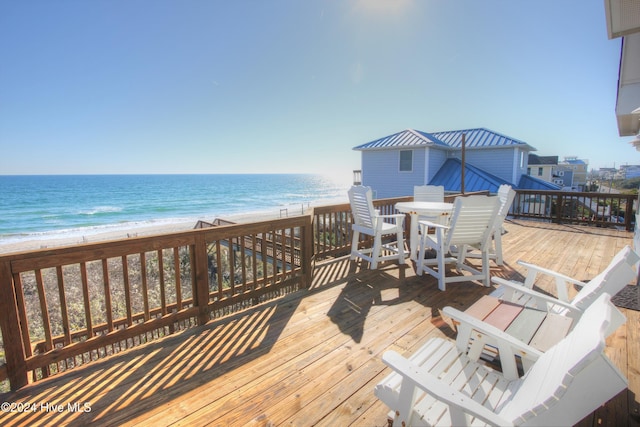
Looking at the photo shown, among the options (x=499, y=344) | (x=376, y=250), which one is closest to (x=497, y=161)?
(x=376, y=250)

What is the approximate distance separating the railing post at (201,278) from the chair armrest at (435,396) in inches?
78.5

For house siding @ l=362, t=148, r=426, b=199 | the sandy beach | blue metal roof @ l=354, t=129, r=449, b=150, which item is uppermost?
blue metal roof @ l=354, t=129, r=449, b=150

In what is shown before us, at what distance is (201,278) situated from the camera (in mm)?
2695

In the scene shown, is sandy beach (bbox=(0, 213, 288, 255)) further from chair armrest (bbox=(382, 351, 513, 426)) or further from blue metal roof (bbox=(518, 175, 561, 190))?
chair armrest (bbox=(382, 351, 513, 426))

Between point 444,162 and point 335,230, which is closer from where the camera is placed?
point 335,230

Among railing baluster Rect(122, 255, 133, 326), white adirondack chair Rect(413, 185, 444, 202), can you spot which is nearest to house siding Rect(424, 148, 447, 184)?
white adirondack chair Rect(413, 185, 444, 202)

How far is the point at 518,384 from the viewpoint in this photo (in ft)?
4.56

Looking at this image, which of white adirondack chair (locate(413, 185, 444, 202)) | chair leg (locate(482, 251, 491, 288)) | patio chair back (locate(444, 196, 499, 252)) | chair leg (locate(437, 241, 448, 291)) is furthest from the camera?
white adirondack chair (locate(413, 185, 444, 202))

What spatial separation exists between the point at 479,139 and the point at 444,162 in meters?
1.81

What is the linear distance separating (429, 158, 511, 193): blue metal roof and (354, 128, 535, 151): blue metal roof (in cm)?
92

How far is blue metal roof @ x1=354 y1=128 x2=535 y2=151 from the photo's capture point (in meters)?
12.0

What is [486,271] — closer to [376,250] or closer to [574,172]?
[376,250]

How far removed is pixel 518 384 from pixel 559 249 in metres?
5.24

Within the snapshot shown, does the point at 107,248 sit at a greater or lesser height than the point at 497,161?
lesser
